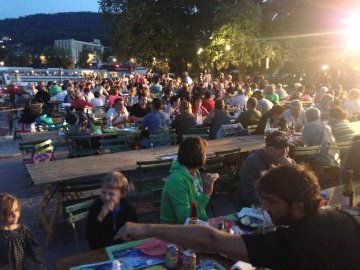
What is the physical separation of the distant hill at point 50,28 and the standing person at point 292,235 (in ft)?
422

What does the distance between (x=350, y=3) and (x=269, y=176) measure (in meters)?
22.4

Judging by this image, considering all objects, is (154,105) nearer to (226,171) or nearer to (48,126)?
(226,171)

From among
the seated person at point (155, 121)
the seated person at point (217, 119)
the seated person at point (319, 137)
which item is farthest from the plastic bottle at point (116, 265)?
the seated person at point (217, 119)

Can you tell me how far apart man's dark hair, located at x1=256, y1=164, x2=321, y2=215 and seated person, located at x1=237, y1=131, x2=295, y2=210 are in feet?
6.09

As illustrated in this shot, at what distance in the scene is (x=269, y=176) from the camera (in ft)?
5.31

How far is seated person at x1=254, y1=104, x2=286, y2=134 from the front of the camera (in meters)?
7.36

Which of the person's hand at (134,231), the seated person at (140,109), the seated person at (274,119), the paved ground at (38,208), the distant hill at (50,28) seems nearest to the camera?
the person's hand at (134,231)


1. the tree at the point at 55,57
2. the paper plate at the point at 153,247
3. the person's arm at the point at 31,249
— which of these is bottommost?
the person's arm at the point at 31,249

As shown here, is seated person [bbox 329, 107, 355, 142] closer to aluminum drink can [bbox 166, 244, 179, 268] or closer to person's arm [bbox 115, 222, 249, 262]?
aluminum drink can [bbox 166, 244, 179, 268]

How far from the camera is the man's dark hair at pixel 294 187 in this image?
155 centimetres

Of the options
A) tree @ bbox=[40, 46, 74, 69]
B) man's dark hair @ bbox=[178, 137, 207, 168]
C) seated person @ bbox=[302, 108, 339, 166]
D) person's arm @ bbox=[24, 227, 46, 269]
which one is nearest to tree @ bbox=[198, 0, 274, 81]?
seated person @ bbox=[302, 108, 339, 166]

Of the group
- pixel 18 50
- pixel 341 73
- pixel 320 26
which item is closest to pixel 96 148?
pixel 320 26

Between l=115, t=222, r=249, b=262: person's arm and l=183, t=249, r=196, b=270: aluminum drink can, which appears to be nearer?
l=115, t=222, r=249, b=262: person's arm

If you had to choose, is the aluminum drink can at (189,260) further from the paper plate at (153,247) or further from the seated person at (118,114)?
the seated person at (118,114)
